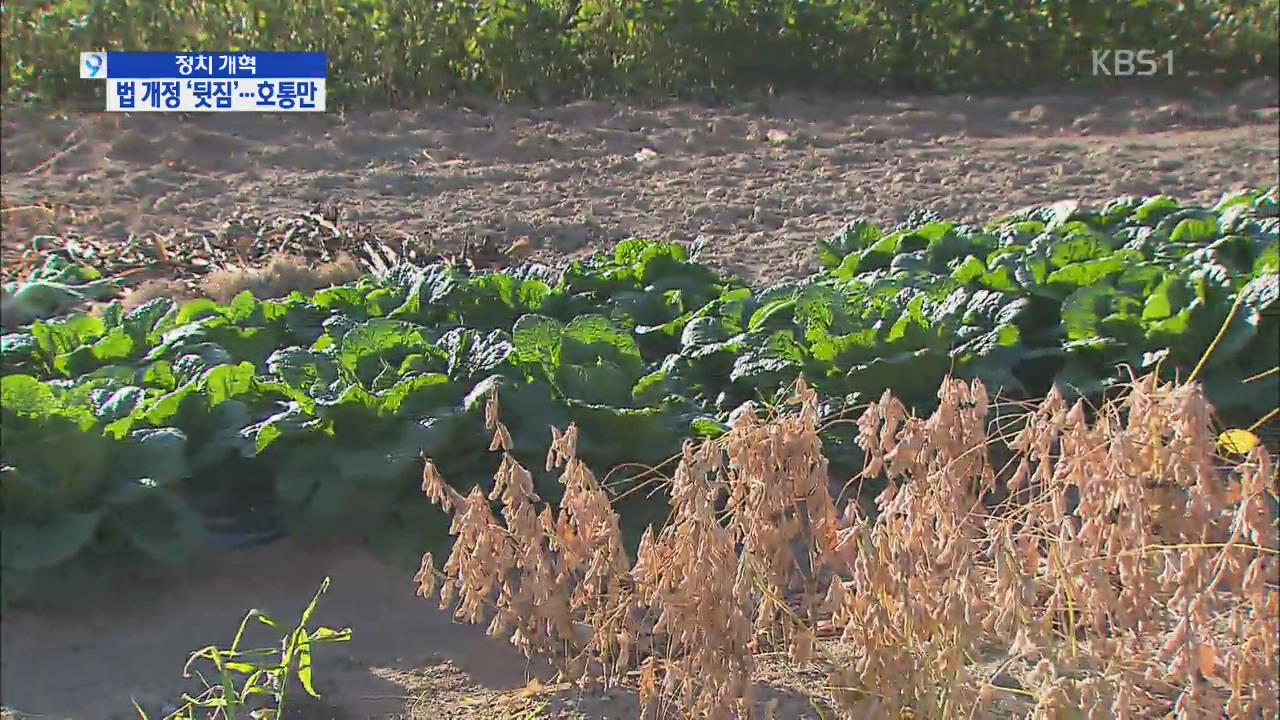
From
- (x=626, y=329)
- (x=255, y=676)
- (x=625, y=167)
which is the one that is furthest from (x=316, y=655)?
(x=625, y=167)

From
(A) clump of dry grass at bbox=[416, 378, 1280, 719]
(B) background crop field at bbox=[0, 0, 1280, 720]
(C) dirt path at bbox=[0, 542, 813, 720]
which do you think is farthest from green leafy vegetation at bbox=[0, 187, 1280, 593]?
(A) clump of dry grass at bbox=[416, 378, 1280, 719]

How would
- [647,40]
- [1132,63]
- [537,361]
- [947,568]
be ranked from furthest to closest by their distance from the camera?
[1132,63] < [647,40] < [537,361] < [947,568]

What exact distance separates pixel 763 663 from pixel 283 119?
6961mm

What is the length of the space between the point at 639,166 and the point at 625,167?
85 mm

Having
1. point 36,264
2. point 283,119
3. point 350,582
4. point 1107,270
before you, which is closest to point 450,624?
point 350,582

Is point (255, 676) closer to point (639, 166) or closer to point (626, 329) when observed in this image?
point (626, 329)

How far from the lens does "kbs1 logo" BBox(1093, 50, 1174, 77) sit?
37.0ft

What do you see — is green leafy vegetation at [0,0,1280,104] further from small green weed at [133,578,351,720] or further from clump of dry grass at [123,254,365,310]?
small green weed at [133,578,351,720]

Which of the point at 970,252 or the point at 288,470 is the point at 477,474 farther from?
the point at 970,252

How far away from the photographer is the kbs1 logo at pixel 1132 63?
37.0 ft

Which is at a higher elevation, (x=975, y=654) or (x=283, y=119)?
(x=283, y=119)

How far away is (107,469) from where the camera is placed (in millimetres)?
4066
